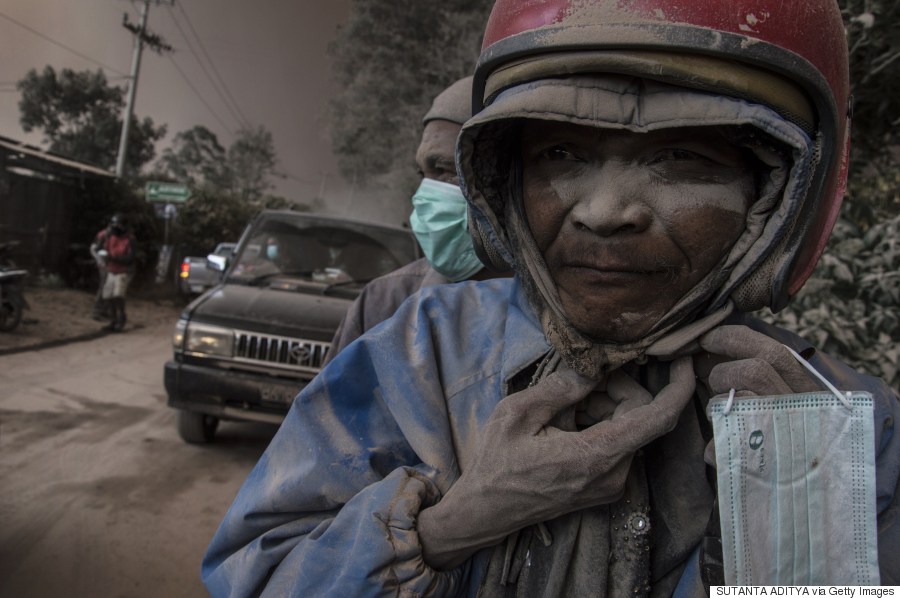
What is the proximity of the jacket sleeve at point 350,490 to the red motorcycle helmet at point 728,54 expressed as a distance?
568 millimetres

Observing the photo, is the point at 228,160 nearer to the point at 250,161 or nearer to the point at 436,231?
the point at 250,161

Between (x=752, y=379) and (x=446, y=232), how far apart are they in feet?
Result: 5.82

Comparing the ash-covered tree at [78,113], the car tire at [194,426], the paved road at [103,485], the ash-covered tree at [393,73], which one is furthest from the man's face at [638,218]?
the ash-covered tree at [78,113]

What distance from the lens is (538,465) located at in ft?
3.63

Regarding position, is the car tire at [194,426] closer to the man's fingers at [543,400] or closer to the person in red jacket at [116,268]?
the man's fingers at [543,400]

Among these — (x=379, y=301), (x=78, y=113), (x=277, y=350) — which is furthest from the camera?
(x=78, y=113)

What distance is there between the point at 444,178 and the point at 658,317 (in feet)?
5.85

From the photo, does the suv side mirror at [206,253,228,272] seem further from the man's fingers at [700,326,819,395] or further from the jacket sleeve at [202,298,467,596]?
the man's fingers at [700,326,819,395]

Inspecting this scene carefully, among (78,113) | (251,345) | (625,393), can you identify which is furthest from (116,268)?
(78,113)

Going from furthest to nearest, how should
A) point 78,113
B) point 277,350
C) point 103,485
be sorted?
point 78,113, point 277,350, point 103,485

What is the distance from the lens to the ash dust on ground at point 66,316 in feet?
32.1

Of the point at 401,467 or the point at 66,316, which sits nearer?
the point at 401,467

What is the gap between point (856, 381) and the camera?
1329mm

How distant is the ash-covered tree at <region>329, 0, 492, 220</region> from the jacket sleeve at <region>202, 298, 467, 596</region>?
16.5m
